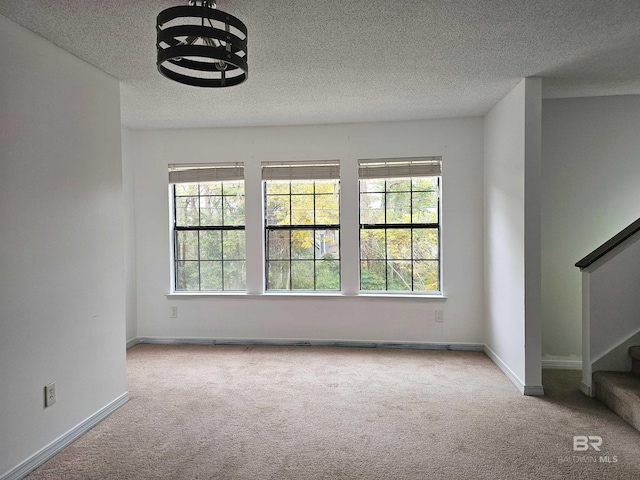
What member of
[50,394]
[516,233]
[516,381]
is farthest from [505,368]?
[50,394]

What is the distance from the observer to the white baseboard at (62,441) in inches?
89.5

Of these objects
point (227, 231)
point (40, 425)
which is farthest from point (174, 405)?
point (227, 231)

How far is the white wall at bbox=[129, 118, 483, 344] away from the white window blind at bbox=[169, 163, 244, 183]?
0.27 feet

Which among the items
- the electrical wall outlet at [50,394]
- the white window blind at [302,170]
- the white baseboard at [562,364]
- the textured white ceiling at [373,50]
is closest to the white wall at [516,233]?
the textured white ceiling at [373,50]

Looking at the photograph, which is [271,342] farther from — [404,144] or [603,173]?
[603,173]

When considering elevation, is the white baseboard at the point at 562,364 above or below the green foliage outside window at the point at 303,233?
below

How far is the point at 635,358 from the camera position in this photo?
3178 mm

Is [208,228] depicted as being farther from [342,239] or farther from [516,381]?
[516,381]

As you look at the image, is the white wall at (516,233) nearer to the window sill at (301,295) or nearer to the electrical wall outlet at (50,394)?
the window sill at (301,295)

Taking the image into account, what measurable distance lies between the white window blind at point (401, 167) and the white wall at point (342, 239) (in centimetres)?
7

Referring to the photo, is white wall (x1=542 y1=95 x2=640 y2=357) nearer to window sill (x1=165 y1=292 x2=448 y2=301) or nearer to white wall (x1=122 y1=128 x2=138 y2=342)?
window sill (x1=165 y1=292 x2=448 y2=301)

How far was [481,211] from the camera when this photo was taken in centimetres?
456

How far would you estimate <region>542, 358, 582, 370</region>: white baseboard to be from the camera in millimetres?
3990

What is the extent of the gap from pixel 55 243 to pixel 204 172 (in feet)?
8.08
